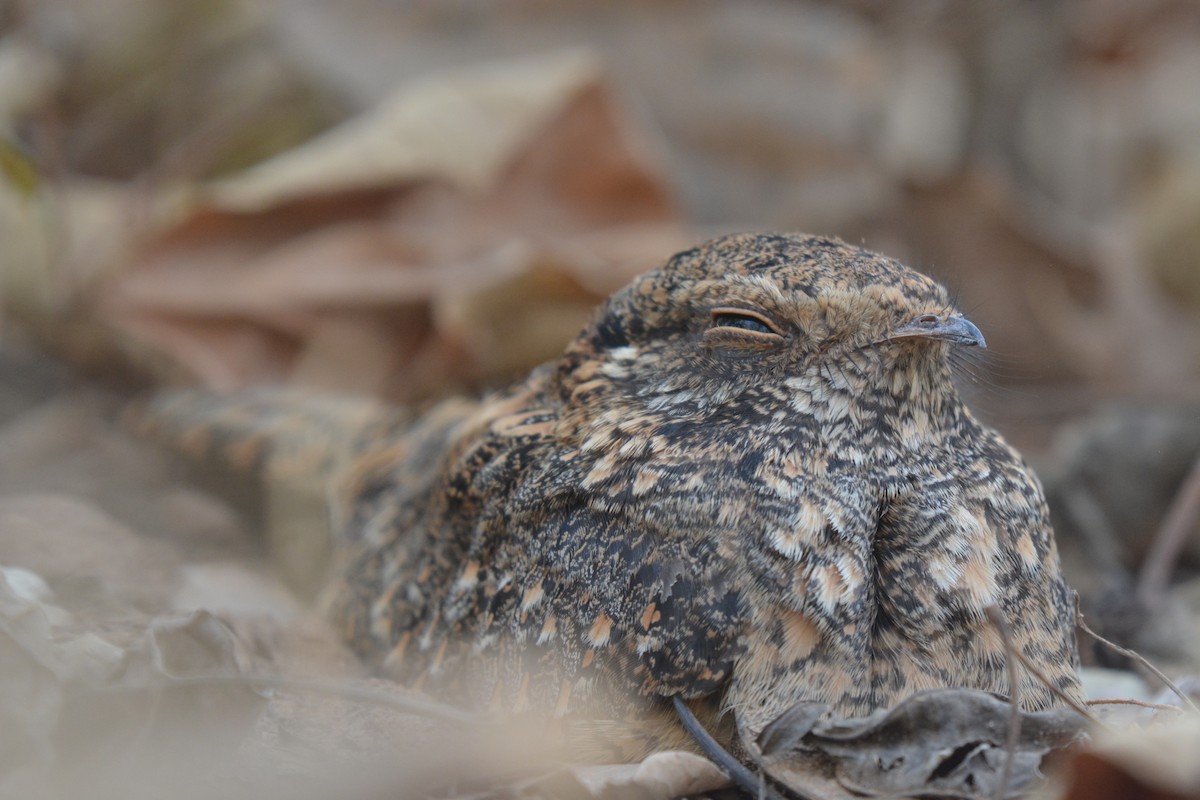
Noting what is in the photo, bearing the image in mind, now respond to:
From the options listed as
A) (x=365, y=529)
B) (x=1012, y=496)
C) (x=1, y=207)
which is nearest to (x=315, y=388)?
(x=1, y=207)

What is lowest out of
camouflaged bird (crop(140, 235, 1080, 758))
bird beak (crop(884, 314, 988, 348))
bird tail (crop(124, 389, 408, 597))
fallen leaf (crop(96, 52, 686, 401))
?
camouflaged bird (crop(140, 235, 1080, 758))

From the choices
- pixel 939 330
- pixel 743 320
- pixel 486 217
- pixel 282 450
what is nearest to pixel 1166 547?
pixel 939 330

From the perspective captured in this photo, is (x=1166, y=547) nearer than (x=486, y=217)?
Yes

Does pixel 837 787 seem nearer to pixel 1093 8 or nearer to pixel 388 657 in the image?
pixel 388 657

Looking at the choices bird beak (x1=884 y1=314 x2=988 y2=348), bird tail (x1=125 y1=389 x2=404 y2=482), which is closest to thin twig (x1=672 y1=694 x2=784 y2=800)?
bird beak (x1=884 y1=314 x2=988 y2=348)

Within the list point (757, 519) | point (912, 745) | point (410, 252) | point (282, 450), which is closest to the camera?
point (912, 745)

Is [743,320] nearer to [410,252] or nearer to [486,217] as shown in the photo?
[410,252]

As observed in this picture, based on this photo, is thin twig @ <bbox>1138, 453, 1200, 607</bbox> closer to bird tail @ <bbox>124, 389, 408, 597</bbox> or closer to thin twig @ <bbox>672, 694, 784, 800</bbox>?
thin twig @ <bbox>672, 694, 784, 800</bbox>
